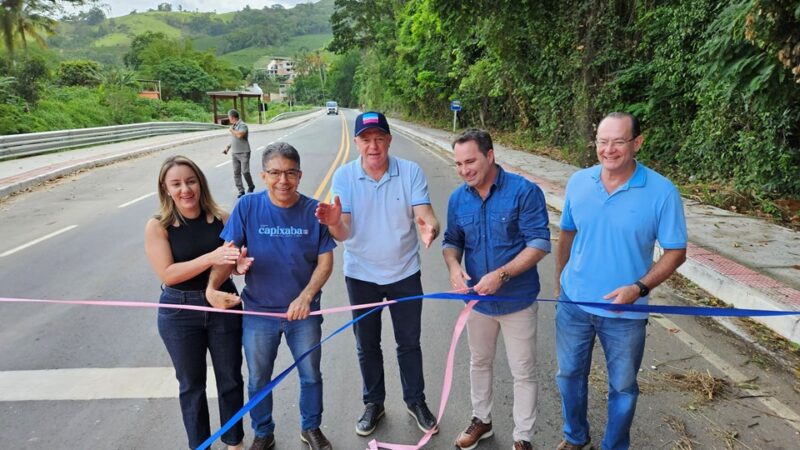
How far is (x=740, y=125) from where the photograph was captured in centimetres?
859

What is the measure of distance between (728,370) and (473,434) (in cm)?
223

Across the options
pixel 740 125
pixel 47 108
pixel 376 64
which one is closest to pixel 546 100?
pixel 740 125

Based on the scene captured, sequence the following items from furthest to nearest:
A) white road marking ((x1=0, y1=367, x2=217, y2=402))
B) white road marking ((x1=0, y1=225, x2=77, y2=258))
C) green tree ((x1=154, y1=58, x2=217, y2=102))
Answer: green tree ((x1=154, y1=58, x2=217, y2=102)) < white road marking ((x1=0, y1=225, x2=77, y2=258)) < white road marking ((x1=0, y1=367, x2=217, y2=402))

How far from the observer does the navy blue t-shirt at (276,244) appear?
261cm

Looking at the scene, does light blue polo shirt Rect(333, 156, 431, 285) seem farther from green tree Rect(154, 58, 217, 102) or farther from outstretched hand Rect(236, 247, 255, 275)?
green tree Rect(154, 58, 217, 102)

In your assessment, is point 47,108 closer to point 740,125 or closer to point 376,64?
point 740,125

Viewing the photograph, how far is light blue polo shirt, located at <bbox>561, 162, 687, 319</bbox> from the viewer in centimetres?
233

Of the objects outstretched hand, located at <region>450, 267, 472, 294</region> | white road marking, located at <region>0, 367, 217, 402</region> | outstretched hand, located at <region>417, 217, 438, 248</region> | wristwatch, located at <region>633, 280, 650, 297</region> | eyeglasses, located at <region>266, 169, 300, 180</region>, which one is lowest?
white road marking, located at <region>0, 367, 217, 402</region>

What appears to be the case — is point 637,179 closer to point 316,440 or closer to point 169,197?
point 316,440

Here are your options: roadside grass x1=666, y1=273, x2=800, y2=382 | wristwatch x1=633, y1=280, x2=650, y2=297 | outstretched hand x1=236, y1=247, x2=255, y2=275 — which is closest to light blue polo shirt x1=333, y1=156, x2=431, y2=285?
outstretched hand x1=236, y1=247, x2=255, y2=275

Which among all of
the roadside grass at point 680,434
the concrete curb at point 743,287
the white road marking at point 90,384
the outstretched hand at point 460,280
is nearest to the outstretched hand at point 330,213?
the outstretched hand at point 460,280

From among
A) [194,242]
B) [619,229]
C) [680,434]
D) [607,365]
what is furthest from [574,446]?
[194,242]

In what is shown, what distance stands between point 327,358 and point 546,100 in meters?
14.7

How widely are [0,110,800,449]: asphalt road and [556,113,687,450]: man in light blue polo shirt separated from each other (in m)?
0.58
